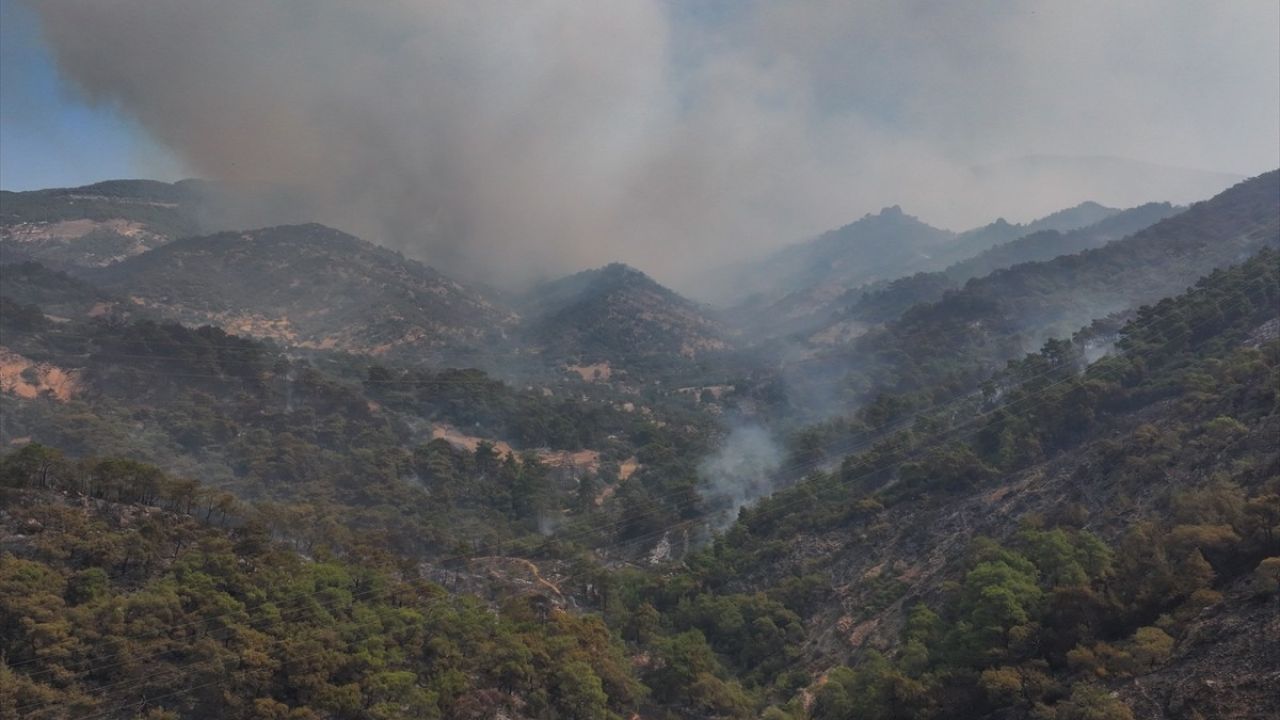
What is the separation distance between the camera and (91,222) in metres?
154

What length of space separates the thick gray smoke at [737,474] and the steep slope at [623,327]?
5469cm

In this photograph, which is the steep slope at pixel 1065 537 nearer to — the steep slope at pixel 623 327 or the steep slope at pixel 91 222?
the steep slope at pixel 623 327

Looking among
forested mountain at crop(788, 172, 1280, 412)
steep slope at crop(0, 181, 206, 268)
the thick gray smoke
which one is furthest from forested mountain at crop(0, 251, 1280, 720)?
steep slope at crop(0, 181, 206, 268)

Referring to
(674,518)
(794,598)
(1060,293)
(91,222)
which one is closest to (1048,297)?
(1060,293)

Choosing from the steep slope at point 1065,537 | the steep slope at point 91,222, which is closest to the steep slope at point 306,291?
the steep slope at point 91,222

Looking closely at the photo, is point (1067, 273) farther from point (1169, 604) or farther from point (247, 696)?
point (247, 696)

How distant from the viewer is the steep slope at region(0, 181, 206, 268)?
5507 inches

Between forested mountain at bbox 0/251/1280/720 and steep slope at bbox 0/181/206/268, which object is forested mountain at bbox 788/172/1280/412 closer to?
forested mountain at bbox 0/251/1280/720

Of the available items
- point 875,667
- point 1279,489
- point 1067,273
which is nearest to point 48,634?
point 875,667

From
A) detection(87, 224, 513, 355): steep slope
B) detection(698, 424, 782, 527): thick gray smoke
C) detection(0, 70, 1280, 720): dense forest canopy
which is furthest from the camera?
detection(87, 224, 513, 355): steep slope

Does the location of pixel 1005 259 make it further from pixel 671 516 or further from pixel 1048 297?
pixel 671 516

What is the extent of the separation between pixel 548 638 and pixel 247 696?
12.0m

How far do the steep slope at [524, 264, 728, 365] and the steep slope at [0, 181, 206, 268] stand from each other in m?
76.8

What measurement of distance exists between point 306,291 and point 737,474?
94695 millimetres
